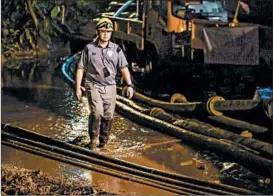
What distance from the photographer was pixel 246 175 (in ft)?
20.0

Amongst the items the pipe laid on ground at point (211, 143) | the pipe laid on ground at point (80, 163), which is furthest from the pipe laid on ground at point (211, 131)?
the pipe laid on ground at point (80, 163)

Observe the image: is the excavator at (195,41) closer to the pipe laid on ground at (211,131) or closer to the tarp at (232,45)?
the tarp at (232,45)

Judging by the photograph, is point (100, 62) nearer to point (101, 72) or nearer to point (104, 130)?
point (101, 72)

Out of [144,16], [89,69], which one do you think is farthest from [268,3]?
[89,69]

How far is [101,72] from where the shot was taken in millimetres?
6785

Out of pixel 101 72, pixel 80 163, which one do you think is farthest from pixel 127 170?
pixel 101 72

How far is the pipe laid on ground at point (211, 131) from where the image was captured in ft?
21.2

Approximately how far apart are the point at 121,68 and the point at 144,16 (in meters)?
6.93

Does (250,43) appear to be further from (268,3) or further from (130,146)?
(130,146)

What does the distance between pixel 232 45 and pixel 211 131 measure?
3162 mm

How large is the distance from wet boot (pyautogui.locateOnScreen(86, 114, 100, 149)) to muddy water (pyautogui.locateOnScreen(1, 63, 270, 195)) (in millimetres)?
228

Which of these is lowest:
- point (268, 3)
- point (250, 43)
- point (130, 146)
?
point (130, 146)

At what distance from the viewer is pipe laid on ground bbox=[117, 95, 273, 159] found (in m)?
6.46

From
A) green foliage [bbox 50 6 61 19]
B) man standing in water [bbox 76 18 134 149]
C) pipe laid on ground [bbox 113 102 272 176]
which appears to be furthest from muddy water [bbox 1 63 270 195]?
green foliage [bbox 50 6 61 19]
